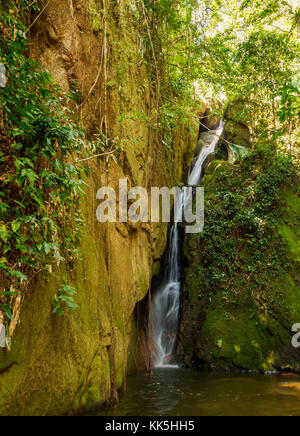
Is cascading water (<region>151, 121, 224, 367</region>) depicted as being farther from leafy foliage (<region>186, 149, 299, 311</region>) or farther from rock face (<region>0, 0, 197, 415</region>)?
rock face (<region>0, 0, 197, 415</region>)

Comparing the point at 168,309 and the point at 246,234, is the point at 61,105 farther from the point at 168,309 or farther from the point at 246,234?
the point at 168,309

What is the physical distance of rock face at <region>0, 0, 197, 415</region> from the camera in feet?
11.3

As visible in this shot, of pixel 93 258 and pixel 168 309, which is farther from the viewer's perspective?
pixel 168 309

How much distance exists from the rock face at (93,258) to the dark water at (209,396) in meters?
0.53

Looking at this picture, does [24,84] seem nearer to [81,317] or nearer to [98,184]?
[98,184]

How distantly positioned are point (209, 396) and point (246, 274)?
172 inches

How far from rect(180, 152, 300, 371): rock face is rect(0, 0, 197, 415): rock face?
2.14m

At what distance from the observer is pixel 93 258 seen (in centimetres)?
475

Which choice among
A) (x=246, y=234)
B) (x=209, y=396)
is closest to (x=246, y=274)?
(x=246, y=234)

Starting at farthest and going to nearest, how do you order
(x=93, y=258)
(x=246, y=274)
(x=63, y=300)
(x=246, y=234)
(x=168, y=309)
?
(x=168, y=309) → (x=246, y=234) → (x=246, y=274) → (x=93, y=258) → (x=63, y=300)

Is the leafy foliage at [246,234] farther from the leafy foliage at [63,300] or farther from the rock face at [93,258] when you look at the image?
the leafy foliage at [63,300]

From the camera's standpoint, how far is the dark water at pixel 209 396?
4539 mm
